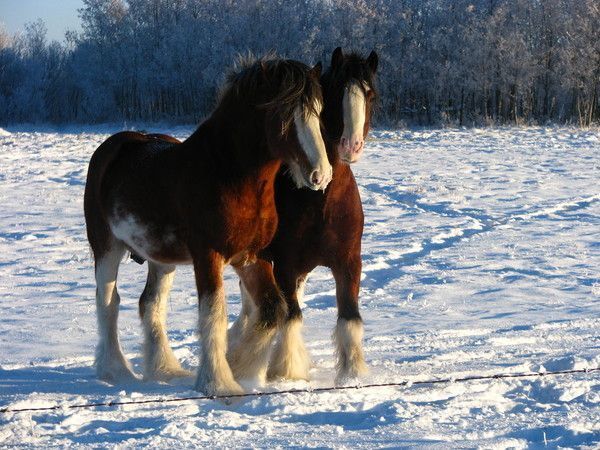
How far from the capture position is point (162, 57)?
57.2 m

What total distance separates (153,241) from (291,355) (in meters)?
1.14

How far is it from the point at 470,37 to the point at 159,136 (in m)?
42.5

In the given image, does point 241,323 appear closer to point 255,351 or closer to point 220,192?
point 255,351

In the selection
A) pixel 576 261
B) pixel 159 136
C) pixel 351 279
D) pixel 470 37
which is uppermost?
pixel 470 37

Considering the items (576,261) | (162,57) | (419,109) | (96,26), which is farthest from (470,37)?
(576,261)

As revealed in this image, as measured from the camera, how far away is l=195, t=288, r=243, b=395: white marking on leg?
4.83 meters

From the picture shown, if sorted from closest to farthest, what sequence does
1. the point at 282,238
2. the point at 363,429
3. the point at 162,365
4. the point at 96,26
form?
the point at 363,429
the point at 282,238
the point at 162,365
the point at 96,26

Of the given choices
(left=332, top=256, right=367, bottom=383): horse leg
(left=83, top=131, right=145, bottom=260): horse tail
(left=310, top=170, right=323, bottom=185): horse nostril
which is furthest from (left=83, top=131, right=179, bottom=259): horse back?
(left=310, top=170, right=323, bottom=185): horse nostril

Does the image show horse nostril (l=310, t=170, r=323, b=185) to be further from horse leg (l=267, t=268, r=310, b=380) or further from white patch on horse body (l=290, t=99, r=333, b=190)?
horse leg (l=267, t=268, r=310, b=380)

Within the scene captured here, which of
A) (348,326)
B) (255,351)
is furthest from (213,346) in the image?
(348,326)

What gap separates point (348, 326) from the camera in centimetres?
507

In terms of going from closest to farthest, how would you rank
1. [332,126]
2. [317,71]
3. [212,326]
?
[317,71] < [212,326] < [332,126]

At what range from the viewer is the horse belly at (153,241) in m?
5.06

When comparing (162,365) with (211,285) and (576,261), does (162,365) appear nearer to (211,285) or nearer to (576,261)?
(211,285)
